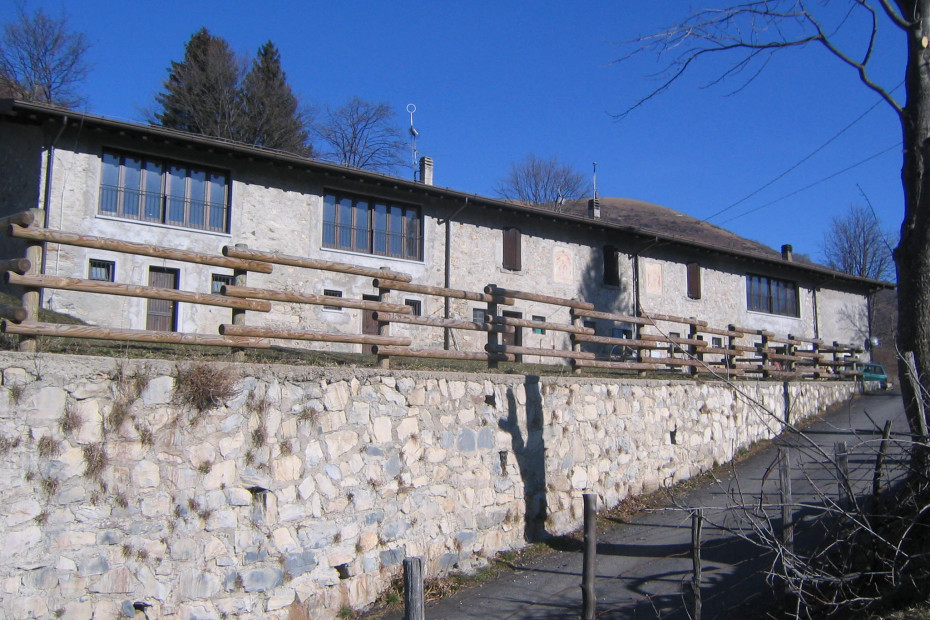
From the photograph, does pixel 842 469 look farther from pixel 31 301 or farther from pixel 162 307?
pixel 162 307

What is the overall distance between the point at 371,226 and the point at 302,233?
7.86 ft

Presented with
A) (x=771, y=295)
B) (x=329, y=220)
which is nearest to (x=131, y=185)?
(x=329, y=220)

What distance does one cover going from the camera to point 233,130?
A: 3997cm

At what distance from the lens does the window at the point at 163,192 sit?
62.7ft

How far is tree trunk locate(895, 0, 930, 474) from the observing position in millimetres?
6500

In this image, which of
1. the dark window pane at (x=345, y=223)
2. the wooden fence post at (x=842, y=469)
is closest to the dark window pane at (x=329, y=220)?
the dark window pane at (x=345, y=223)

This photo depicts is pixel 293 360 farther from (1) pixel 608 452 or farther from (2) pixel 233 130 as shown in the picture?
(2) pixel 233 130

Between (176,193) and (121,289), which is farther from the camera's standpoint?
(176,193)

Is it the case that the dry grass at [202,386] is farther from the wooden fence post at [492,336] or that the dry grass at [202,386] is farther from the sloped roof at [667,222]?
the sloped roof at [667,222]

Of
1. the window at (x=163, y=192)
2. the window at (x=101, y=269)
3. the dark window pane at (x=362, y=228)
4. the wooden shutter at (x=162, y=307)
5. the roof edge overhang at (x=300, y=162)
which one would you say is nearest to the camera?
the roof edge overhang at (x=300, y=162)

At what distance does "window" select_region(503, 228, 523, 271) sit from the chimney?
4620 millimetres

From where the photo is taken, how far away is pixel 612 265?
96.7ft

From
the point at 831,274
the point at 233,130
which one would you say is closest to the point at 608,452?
the point at 831,274

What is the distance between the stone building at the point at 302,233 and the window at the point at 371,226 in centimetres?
4
